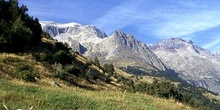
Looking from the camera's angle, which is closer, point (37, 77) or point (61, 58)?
point (37, 77)

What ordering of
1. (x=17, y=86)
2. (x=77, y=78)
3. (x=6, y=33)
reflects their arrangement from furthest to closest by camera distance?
(x=77, y=78) < (x=6, y=33) < (x=17, y=86)

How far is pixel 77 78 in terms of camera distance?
5541 cm

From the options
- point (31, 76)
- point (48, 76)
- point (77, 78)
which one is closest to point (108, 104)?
point (31, 76)

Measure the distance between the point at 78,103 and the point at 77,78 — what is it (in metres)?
30.9

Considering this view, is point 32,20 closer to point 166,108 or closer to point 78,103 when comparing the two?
point 166,108

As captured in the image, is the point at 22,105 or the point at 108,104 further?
the point at 108,104

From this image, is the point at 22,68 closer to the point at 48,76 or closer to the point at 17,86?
the point at 48,76

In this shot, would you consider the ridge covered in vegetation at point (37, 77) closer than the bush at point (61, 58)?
Yes

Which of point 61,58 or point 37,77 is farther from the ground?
point 61,58

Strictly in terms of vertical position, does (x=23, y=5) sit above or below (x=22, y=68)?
above

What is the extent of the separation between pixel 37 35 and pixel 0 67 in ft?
93.7

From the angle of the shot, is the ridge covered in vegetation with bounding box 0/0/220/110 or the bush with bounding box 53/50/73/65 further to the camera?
the bush with bounding box 53/50/73/65

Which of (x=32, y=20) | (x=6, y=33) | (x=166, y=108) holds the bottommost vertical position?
(x=166, y=108)

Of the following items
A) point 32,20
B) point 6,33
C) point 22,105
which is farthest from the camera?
point 32,20
